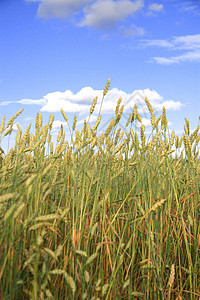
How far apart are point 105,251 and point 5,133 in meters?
0.88

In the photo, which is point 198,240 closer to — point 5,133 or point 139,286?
point 139,286

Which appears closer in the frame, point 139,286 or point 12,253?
point 12,253

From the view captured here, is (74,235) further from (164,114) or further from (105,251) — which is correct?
(164,114)

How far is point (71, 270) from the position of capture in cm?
154

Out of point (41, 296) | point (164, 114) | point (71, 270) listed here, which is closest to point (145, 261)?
point (71, 270)

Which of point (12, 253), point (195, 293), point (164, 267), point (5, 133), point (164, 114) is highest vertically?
point (164, 114)

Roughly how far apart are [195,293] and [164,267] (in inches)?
8.7

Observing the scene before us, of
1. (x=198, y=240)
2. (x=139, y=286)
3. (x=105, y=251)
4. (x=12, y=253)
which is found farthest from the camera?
(x=198, y=240)

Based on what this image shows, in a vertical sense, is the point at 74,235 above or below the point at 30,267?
above

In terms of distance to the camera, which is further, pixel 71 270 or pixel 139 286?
pixel 139 286

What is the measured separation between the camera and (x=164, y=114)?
2.35 meters

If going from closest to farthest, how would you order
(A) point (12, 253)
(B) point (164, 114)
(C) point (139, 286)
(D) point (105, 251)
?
(A) point (12, 253)
(D) point (105, 251)
(C) point (139, 286)
(B) point (164, 114)

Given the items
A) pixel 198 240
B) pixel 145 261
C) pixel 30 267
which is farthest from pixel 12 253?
pixel 198 240

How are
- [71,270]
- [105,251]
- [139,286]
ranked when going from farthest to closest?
1. [139,286]
2. [105,251]
3. [71,270]
